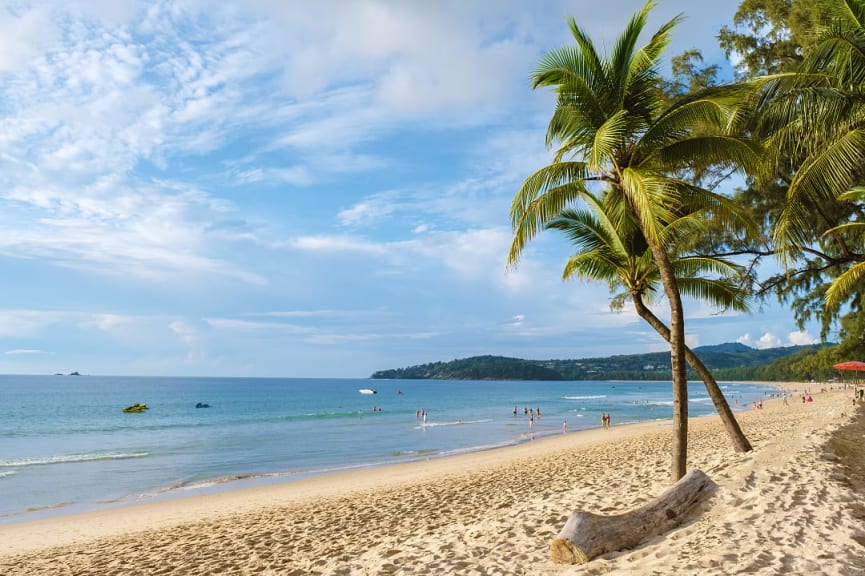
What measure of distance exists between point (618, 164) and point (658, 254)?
131cm

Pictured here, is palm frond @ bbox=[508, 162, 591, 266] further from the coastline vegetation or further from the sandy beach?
the sandy beach

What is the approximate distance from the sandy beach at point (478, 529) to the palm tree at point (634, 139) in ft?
5.55

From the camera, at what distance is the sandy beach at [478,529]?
4.77 metres

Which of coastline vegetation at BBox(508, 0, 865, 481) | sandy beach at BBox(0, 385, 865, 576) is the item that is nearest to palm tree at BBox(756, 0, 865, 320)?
coastline vegetation at BBox(508, 0, 865, 481)

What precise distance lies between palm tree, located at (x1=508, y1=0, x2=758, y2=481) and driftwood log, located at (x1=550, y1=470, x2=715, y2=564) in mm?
2298

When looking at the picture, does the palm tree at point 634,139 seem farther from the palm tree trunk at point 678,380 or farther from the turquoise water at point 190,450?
the turquoise water at point 190,450

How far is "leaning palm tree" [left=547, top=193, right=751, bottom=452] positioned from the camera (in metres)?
9.26

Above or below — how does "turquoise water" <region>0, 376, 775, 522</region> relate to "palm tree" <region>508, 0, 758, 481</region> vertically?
below

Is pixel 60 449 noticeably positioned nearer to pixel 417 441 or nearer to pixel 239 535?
pixel 417 441

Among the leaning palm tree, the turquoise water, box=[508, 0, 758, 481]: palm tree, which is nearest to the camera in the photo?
box=[508, 0, 758, 481]: palm tree

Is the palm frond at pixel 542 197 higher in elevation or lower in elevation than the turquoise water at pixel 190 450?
higher

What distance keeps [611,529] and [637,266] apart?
5093 millimetres

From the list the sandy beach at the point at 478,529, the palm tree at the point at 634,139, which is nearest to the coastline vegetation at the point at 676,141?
the palm tree at the point at 634,139

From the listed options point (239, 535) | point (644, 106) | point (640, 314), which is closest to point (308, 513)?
point (239, 535)
